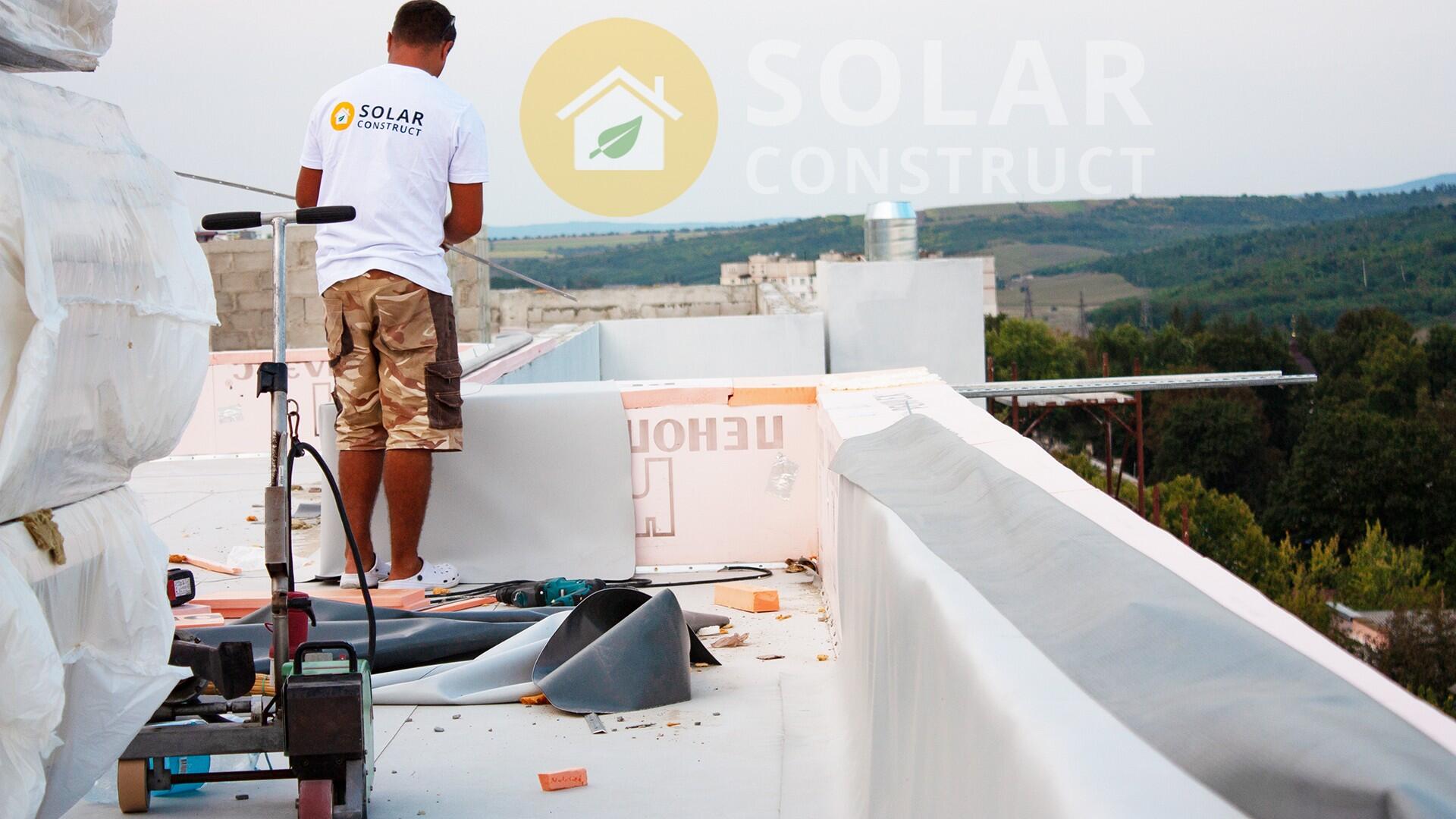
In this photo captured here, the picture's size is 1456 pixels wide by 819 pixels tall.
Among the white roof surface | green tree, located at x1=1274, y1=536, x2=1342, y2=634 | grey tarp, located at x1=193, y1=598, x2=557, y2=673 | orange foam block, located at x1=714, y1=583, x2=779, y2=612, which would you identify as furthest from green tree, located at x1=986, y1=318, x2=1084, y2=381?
the white roof surface

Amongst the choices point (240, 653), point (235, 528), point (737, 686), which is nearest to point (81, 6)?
point (240, 653)

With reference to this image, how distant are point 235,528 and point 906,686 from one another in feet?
12.4

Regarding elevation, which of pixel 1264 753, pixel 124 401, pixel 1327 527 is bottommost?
pixel 1327 527

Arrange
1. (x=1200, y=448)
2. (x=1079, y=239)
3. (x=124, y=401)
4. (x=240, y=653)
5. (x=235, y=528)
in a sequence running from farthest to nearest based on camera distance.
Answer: (x=1079, y=239) → (x=1200, y=448) → (x=235, y=528) → (x=240, y=653) → (x=124, y=401)

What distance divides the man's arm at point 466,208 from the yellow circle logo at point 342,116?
31cm

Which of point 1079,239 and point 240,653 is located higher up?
point 1079,239

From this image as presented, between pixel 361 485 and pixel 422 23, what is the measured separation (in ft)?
4.15

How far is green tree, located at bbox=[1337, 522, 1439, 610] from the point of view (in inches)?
2283

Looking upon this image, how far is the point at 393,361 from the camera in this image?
3.58 m

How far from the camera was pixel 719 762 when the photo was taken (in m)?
2.47

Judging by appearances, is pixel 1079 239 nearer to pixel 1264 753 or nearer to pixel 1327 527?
pixel 1327 527

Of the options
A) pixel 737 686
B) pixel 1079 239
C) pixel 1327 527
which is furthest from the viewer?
pixel 1079 239

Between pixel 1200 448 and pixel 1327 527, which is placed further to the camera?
pixel 1200 448

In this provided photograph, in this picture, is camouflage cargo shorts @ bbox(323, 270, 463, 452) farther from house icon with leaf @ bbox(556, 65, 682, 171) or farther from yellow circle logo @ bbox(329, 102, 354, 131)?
house icon with leaf @ bbox(556, 65, 682, 171)
